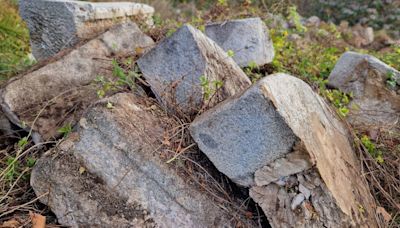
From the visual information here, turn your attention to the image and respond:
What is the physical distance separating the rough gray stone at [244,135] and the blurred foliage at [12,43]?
1894 millimetres

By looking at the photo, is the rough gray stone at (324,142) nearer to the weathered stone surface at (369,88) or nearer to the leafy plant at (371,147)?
the leafy plant at (371,147)

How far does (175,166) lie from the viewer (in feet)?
6.13

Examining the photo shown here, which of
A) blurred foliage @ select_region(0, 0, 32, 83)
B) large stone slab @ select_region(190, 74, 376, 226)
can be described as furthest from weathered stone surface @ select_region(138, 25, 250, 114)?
blurred foliage @ select_region(0, 0, 32, 83)

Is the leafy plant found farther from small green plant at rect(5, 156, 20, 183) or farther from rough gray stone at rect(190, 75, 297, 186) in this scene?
small green plant at rect(5, 156, 20, 183)

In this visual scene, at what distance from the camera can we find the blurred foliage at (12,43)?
3.02 m

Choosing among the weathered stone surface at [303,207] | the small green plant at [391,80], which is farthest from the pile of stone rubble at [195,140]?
the small green plant at [391,80]

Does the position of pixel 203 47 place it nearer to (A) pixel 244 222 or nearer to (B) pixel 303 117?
(B) pixel 303 117

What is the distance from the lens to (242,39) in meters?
3.01

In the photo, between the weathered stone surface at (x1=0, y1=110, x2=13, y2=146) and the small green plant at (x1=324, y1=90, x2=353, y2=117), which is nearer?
the weathered stone surface at (x1=0, y1=110, x2=13, y2=146)

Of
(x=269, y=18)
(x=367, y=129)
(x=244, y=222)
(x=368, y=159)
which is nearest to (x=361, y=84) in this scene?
(x=367, y=129)

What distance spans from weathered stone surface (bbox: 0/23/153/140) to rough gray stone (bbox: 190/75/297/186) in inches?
35.1

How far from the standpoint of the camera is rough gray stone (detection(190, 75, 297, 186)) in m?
1.62

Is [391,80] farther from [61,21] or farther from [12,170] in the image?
[12,170]

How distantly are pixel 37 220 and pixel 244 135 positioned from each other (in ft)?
3.31
